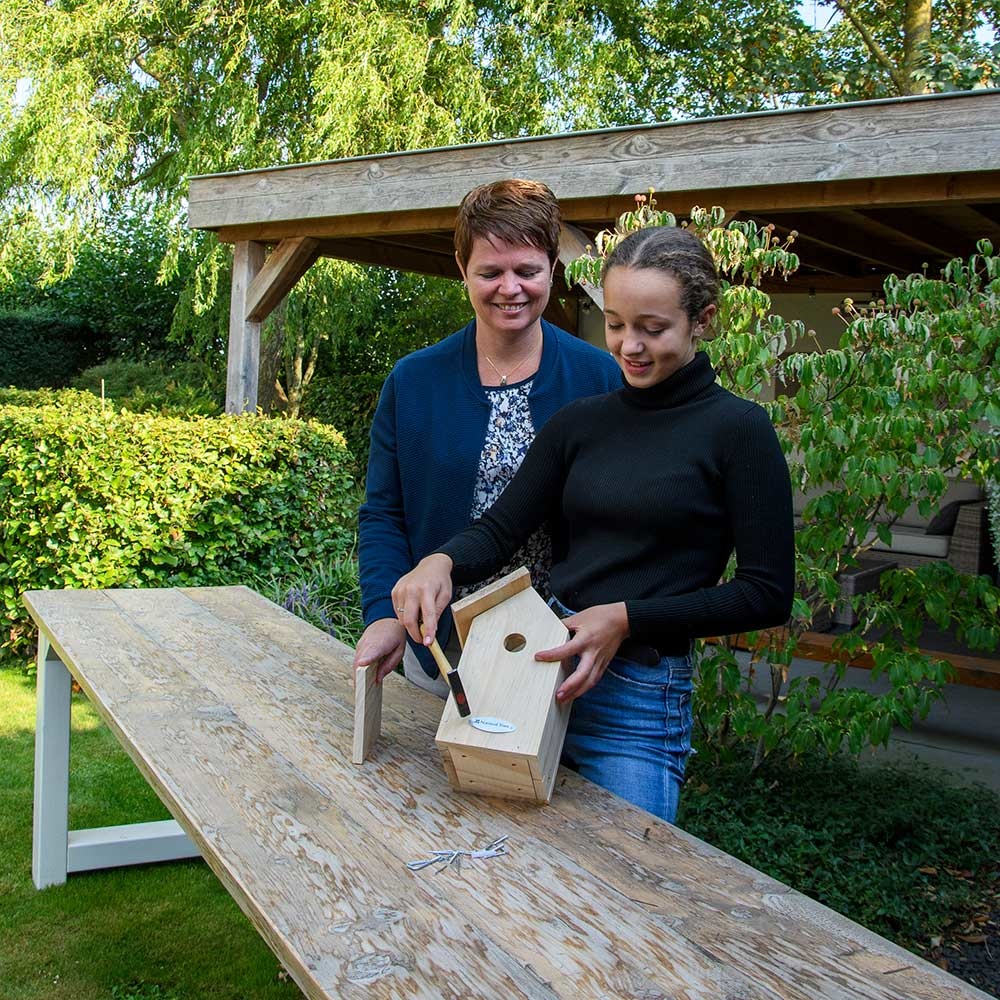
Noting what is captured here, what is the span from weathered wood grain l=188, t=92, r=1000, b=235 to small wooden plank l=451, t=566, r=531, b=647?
11.9 ft

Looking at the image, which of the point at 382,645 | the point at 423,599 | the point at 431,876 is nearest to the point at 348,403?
the point at 382,645

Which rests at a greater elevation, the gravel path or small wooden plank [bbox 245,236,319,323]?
small wooden plank [bbox 245,236,319,323]

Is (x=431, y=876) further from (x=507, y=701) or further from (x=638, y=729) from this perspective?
(x=638, y=729)

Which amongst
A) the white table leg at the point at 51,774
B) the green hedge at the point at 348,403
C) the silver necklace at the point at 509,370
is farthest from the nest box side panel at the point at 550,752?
the green hedge at the point at 348,403

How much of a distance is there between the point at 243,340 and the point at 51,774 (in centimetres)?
518

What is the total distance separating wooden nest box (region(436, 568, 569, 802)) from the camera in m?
1.60

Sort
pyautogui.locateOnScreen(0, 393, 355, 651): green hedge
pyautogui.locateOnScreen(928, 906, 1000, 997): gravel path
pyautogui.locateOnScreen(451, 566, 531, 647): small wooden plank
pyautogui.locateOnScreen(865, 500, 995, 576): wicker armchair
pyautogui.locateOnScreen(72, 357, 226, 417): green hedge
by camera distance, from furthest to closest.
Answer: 1. pyautogui.locateOnScreen(72, 357, 226, 417): green hedge
2. pyautogui.locateOnScreen(865, 500, 995, 576): wicker armchair
3. pyautogui.locateOnScreen(0, 393, 355, 651): green hedge
4. pyautogui.locateOnScreen(928, 906, 1000, 997): gravel path
5. pyautogui.locateOnScreen(451, 566, 531, 647): small wooden plank

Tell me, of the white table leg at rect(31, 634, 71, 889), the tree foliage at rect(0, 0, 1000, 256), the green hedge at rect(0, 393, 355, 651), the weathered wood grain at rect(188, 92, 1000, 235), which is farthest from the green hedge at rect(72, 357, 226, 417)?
the white table leg at rect(31, 634, 71, 889)

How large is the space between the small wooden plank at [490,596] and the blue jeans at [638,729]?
0.10 metres

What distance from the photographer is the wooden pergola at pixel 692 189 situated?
4758 millimetres

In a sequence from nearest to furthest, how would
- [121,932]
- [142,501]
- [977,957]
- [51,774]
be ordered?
[977,957] < [121,932] < [51,774] < [142,501]

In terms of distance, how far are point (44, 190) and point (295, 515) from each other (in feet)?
24.6

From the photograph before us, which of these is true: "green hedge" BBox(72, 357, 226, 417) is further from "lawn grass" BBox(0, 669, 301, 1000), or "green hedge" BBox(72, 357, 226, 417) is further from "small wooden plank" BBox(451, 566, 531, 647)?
"small wooden plank" BBox(451, 566, 531, 647)

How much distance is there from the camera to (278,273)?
8.00m
